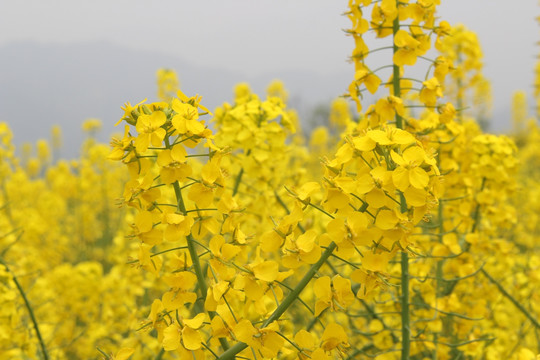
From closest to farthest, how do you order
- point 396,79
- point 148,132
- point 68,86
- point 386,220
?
point 386,220 < point 148,132 < point 396,79 < point 68,86

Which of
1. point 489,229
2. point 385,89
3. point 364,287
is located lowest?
point 489,229

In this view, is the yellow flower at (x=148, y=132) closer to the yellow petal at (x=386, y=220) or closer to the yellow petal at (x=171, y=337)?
the yellow petal at (x=171, y=337)

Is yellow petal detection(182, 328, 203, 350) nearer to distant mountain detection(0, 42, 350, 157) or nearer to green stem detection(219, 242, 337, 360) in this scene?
green stem detection(219, 242, 337, 360)

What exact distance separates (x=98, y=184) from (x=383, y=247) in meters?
9.86

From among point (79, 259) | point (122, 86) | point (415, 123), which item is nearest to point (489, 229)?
point (415, 123)

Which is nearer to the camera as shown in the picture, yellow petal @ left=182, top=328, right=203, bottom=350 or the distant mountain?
yellow petal @ left=182, top=328, right=203, bottom=350

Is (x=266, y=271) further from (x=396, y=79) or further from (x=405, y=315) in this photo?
(x=396, y=79)

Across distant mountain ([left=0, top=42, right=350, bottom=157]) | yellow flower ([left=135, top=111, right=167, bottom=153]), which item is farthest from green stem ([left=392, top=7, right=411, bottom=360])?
distant mountain ([left=0, top=42, right=350, bottom=157])

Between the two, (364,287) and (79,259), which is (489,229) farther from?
(79,259)

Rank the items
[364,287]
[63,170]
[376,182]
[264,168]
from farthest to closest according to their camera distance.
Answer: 1. [63,170]
2. [264,168]
3. [364,287]
4. [376,182]

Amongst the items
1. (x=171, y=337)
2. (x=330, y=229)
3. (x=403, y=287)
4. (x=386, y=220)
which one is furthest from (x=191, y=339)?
(x=403, y=287)

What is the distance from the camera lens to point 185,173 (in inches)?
45.0

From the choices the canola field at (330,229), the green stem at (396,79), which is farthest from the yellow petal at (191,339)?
the green stem at (396,79)

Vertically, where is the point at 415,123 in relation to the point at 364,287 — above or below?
above
